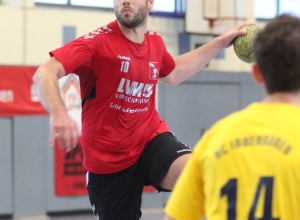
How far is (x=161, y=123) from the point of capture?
160 inches

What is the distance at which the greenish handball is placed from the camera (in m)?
3.89

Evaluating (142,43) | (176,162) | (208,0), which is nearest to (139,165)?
(176,162)

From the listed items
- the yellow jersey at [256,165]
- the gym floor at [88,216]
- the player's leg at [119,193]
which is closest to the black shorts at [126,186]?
the player's leg at [119,193]

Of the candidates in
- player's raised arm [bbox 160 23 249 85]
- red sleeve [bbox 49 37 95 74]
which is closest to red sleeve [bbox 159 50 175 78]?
player's raised arm [bbox 160 23 249 85]

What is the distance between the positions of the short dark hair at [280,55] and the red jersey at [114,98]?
1996 millimetres

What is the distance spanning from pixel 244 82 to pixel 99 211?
22.6ft

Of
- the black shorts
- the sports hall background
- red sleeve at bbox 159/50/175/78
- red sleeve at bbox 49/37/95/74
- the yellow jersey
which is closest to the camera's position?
the yellow jersey

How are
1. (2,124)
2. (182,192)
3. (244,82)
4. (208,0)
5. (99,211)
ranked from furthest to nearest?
1. (244,82)
2. (208,0)
3. (2,124)
4. (99,211)
5. (182,192)

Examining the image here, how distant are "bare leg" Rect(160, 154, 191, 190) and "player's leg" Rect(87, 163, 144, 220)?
0.24m

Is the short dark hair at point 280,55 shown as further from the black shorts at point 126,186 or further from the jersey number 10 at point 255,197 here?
the black shorts at point 126,186

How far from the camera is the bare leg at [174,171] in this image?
11.7 feet

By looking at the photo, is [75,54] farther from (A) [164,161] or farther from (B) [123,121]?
(A) [164,161]

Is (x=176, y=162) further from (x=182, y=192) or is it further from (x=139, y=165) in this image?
(x=182, y=192)

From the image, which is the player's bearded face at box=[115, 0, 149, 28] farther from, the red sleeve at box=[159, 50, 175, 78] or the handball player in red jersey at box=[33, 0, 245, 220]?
the red sleeve at box=[159, 50, 175, 78]
